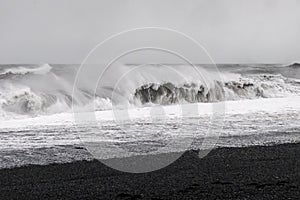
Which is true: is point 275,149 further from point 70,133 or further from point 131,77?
point 131,77

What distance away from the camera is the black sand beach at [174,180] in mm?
4945

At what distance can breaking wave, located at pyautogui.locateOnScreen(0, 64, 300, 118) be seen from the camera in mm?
14977

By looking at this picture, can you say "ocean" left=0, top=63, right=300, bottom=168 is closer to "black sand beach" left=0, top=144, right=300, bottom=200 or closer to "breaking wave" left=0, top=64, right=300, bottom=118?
"breaking wave" left=0, top=64, right=300, bottom=118

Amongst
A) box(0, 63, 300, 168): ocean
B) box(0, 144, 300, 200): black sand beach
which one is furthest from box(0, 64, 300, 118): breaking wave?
box(0, 144, 300, 200): black sand beach

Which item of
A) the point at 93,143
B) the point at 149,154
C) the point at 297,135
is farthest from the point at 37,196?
the point at 297,135

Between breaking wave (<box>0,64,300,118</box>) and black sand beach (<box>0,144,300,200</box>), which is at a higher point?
breaking wave (<box>0,64,300,118</box>)

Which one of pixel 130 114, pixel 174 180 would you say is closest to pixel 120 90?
pixel 130 114

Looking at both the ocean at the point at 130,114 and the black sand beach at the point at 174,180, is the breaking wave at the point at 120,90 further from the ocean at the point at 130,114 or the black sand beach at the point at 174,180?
the black sand beach at the point at 174,180

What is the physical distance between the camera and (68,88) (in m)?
18.6

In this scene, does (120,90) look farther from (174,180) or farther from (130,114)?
(174,180)

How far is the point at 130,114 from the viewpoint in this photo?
13.4 metres

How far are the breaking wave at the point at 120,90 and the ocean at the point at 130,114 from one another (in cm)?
4

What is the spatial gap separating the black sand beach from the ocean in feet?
2.89

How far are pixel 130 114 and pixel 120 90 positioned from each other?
4.76 meters
